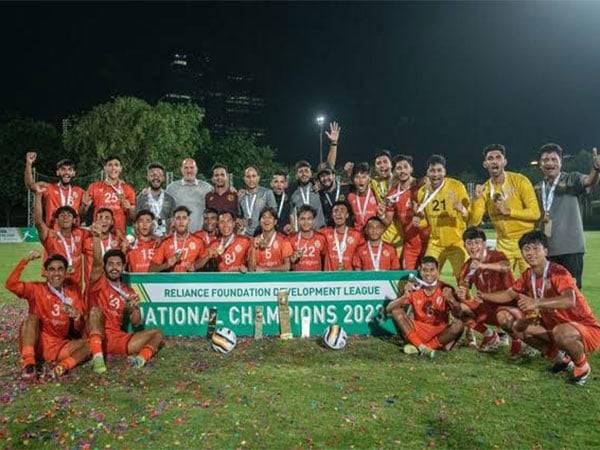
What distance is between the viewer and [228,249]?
7770 millimetres

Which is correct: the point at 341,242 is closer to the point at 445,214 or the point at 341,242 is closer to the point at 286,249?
the point at 286,249

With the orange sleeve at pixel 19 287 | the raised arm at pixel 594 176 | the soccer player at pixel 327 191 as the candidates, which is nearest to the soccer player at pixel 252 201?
the soccer player at pixel 327 191

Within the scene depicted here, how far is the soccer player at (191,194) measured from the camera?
29.4ft

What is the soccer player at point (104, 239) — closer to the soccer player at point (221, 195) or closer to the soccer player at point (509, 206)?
the soccer player at point (221, 195)

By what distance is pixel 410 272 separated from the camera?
6910 millimetres

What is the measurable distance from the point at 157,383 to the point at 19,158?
45.8 meters

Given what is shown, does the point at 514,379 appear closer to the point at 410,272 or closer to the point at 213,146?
the point at 410,272

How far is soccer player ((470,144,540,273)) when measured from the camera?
6918mm

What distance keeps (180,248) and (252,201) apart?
64.2 inches

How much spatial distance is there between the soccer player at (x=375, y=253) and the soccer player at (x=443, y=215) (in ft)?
1.72

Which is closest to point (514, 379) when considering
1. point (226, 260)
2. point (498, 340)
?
point (498, 340)

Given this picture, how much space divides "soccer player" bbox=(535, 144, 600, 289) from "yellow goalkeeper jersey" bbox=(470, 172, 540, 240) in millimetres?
145

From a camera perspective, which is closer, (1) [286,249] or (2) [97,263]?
(2) [97,263]

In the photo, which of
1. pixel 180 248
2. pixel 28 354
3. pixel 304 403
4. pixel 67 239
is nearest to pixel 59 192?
pixel 67 239
